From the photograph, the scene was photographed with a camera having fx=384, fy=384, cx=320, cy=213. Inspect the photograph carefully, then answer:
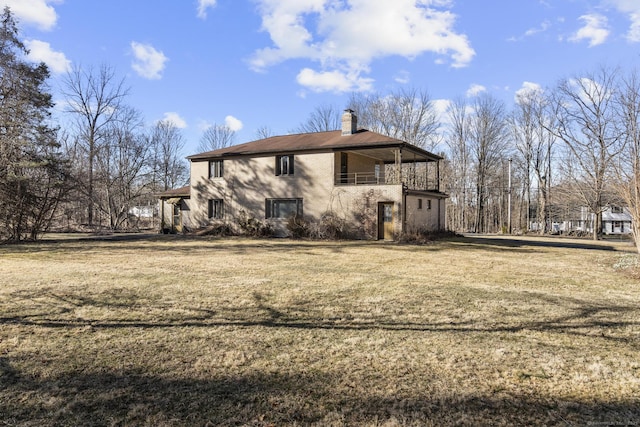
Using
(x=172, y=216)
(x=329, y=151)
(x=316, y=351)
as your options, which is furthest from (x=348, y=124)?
(x=316, y=351)

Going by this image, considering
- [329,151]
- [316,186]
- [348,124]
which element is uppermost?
[348,124]

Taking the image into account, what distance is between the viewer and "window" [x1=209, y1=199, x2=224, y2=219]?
87.9ft

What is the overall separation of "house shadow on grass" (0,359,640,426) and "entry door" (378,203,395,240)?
17.8m

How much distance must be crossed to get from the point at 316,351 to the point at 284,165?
2057 centimetres

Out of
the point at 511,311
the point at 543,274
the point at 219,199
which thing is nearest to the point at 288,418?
the point at 511,311

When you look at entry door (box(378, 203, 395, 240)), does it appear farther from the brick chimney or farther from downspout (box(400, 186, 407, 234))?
the brick chimney

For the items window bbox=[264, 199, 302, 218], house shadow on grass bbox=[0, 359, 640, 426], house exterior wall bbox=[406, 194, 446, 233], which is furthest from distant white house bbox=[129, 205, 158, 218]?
house shadow on grass bbox=[0, 359, 640, 426]

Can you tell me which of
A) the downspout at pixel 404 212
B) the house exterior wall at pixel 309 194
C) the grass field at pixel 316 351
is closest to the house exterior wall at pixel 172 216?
the house exterior wall at pixel 309 194

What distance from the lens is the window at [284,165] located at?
2436 centimetres

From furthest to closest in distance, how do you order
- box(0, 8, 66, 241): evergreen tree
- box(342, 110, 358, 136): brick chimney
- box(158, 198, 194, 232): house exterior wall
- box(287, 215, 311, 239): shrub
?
box(158, 198, 194, 232): house exterior wall < box(342, 110, 358, 136): brick chimney < box(287, 215, 311, 239): shrub < box(0, 8, 66, 241): evergreen tree

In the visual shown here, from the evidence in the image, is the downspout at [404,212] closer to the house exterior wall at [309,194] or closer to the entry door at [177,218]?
the house exterior wall at [309,194]

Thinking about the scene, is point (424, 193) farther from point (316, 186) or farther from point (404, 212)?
point (316, 186)

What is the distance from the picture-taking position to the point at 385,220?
2166 cm

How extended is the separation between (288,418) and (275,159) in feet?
73.1
